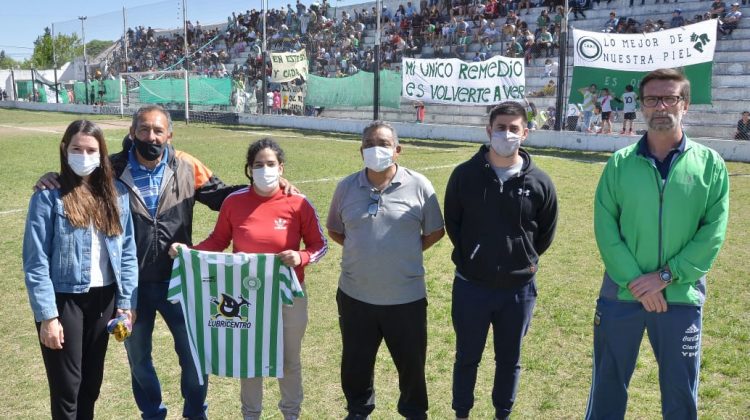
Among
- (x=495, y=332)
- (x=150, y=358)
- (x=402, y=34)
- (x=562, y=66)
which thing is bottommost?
(x=150, y=358)

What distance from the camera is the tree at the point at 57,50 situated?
6681 centimetres

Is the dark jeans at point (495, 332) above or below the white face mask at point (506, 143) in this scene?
below

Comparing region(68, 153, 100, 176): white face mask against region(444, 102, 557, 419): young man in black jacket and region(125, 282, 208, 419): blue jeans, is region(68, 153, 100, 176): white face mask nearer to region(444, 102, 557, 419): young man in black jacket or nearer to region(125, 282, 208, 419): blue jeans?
region(125, 282, 208, 419): blue jeans

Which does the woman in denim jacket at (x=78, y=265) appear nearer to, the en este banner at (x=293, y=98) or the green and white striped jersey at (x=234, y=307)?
the green and white striped jersey at (x=234, y=307)

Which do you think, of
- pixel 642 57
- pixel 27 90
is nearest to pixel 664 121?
pixel 642 57

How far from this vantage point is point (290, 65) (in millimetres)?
29000

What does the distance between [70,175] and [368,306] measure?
1712mm

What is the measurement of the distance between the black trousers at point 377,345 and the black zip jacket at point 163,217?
1.01m

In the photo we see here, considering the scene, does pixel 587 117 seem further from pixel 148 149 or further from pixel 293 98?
pixel 148 149

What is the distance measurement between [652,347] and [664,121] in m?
1.13

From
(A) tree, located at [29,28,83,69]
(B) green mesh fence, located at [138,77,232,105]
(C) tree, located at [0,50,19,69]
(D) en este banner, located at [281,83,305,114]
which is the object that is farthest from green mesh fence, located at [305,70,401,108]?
(C) tree, located at [0,50,19,69]

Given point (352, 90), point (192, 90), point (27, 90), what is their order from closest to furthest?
1. point (352, 90)
2. point (192, 90)
3. point (27, 90)

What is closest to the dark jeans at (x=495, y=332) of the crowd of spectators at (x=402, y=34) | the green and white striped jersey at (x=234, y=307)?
the green and white striped jersey at (x=234, y=307)

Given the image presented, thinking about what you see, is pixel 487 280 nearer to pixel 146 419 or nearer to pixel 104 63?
pixel 146 419
